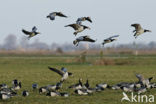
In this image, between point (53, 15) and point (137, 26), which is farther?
point (137, 26)

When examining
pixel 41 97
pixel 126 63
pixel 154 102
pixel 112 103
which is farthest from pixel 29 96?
pixel 126 63

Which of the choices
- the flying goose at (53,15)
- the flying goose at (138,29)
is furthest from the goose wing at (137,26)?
the flying goose at (53,15)

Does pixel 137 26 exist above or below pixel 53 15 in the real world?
below

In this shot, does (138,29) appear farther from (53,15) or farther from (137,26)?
(53,15)

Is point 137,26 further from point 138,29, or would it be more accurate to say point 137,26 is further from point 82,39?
point 82,39

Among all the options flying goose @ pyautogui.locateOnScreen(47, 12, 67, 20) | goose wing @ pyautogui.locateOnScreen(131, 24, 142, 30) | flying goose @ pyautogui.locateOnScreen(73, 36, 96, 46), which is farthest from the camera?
goose wing @ pyautogui.locateOnScreen(131, 24, 142, 30)

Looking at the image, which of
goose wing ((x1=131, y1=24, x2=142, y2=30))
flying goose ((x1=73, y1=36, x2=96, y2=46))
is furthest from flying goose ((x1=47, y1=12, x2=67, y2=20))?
goose wing ((x1=131, y1=24, x2=142, y2=30))

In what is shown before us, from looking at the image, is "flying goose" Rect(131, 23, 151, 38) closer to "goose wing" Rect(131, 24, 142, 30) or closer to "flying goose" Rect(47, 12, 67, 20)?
"goose wing" Rect(131, 24, 142, 30)

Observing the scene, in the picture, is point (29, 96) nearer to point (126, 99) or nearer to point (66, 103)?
point (66, 103)

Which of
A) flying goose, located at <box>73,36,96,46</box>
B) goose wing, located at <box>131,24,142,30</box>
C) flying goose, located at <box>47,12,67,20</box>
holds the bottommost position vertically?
flying goose, located at <box>73,36,96,46</box>

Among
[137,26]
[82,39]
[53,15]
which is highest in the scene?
[53,15]

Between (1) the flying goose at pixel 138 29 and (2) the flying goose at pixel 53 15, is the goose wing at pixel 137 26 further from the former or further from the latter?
(2) the flying goose at pixel 53 15

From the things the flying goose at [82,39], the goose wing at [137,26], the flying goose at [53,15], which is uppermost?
the flying goose at [53,15]

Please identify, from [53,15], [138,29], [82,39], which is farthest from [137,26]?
[53,15]
